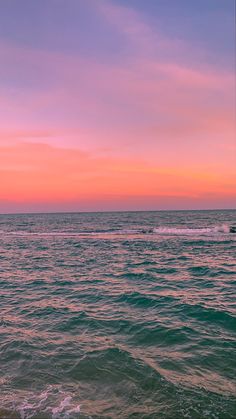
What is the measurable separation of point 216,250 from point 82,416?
27050mm

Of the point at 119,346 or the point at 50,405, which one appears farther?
the point at 119,346

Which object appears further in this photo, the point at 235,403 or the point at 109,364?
the point at 109,364

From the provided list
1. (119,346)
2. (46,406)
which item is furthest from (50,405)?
(119,346)

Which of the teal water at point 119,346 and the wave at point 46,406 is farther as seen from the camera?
the teal water at point 119,346

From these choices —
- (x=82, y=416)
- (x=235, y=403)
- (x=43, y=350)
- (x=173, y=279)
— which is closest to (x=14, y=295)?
(x=43, y=350)

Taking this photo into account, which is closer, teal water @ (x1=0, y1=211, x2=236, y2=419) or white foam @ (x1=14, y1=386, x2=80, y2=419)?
white foam @ (x1=14, y1=386, x2=80, y2=419)

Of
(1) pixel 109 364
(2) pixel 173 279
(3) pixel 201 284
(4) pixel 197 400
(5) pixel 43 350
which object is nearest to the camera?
(4) pixel 197 400

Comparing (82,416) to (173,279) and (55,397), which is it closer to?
(55,397)

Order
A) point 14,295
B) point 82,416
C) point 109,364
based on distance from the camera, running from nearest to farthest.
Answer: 1. point 82,416
2. point 109,364
3. point 14,295

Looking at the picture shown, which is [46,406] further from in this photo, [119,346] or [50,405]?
[119,346]

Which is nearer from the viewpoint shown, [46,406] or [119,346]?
[46,406]

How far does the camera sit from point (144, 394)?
6762 millimetres

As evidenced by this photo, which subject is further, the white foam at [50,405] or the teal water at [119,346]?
the teal water at [119,346]

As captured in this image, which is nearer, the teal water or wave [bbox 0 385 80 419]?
wave [bbox 0 385 80 419]
